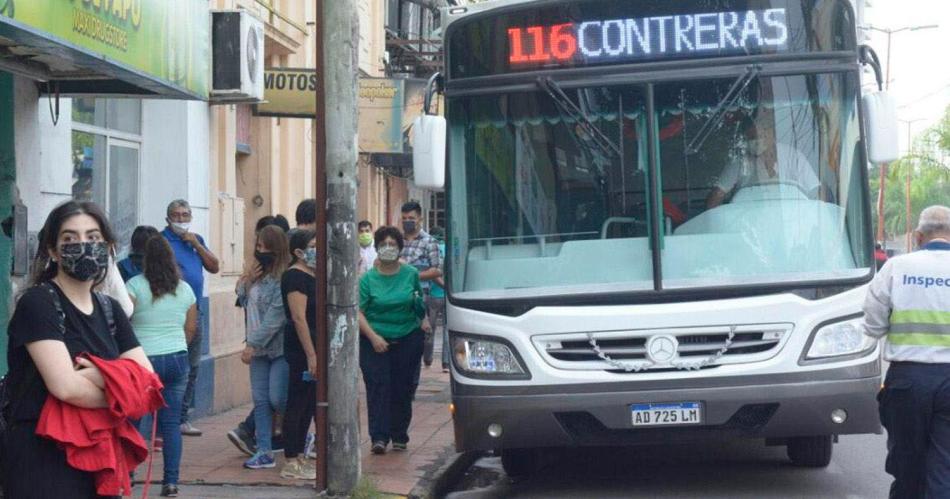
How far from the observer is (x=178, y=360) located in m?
9.01

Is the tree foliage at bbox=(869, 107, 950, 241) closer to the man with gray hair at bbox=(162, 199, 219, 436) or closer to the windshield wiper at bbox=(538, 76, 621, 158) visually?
the man with gray hair at bbox=(162, 199, 219, 436)

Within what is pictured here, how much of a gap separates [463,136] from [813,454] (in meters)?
3.30

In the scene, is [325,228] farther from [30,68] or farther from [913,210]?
[913,210]

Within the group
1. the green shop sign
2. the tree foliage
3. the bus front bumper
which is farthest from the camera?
the tree foliage

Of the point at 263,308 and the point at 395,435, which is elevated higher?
the point at 263,308

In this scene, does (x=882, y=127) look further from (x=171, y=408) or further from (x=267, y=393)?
(x=171, y=408)

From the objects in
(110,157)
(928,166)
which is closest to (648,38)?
(110,157)

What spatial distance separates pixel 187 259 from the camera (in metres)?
11.4

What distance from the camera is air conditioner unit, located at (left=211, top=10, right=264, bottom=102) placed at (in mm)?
13062

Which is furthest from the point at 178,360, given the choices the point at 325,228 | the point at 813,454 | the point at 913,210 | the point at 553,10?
the point at 913,210

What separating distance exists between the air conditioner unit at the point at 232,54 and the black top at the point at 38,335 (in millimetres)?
8437

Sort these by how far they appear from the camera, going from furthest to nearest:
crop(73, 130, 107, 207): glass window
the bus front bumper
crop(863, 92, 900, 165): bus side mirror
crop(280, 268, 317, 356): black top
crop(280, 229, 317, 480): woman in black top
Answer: crop(73, 130, 107, 207): glass window → crop(280, 268, 317, 356): black top → crop(280, 229, 317, 480): woman in black top → crop(863, 92, 900, 165): bus side mirror → the bus front bumper

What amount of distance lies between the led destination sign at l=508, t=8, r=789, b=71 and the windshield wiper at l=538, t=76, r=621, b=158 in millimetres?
149

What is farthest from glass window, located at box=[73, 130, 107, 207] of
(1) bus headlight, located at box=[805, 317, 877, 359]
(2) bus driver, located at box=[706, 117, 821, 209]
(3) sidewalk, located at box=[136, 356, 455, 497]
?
(1) bus headlight, located at box=[805, 317, 877, 359]
